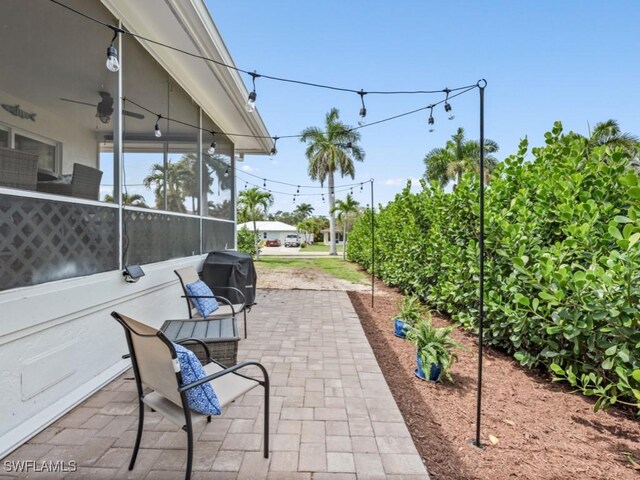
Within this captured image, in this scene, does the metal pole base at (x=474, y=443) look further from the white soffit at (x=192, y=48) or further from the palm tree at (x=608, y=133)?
the palm tree at (x=608, y=133)

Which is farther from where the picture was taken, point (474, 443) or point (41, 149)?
point (41, 149)

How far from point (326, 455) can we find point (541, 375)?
266 cm

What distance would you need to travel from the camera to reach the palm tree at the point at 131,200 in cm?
329

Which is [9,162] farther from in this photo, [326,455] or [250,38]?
[250,38]

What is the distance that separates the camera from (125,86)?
371 centimetres

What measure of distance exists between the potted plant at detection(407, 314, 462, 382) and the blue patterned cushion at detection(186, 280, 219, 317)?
2420 mm

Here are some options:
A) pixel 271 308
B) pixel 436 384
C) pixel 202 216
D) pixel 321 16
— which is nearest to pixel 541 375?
pixel 436 384

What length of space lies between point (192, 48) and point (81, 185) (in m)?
2.15

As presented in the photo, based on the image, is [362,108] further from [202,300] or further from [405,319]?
[202,300]

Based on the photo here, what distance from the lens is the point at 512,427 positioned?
8.04 feet

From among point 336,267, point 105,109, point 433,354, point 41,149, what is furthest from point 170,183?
point 336,267

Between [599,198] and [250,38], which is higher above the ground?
[250,38]

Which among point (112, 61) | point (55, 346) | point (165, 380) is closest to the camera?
point (165, 380)

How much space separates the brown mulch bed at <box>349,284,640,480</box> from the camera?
1.99 metres
